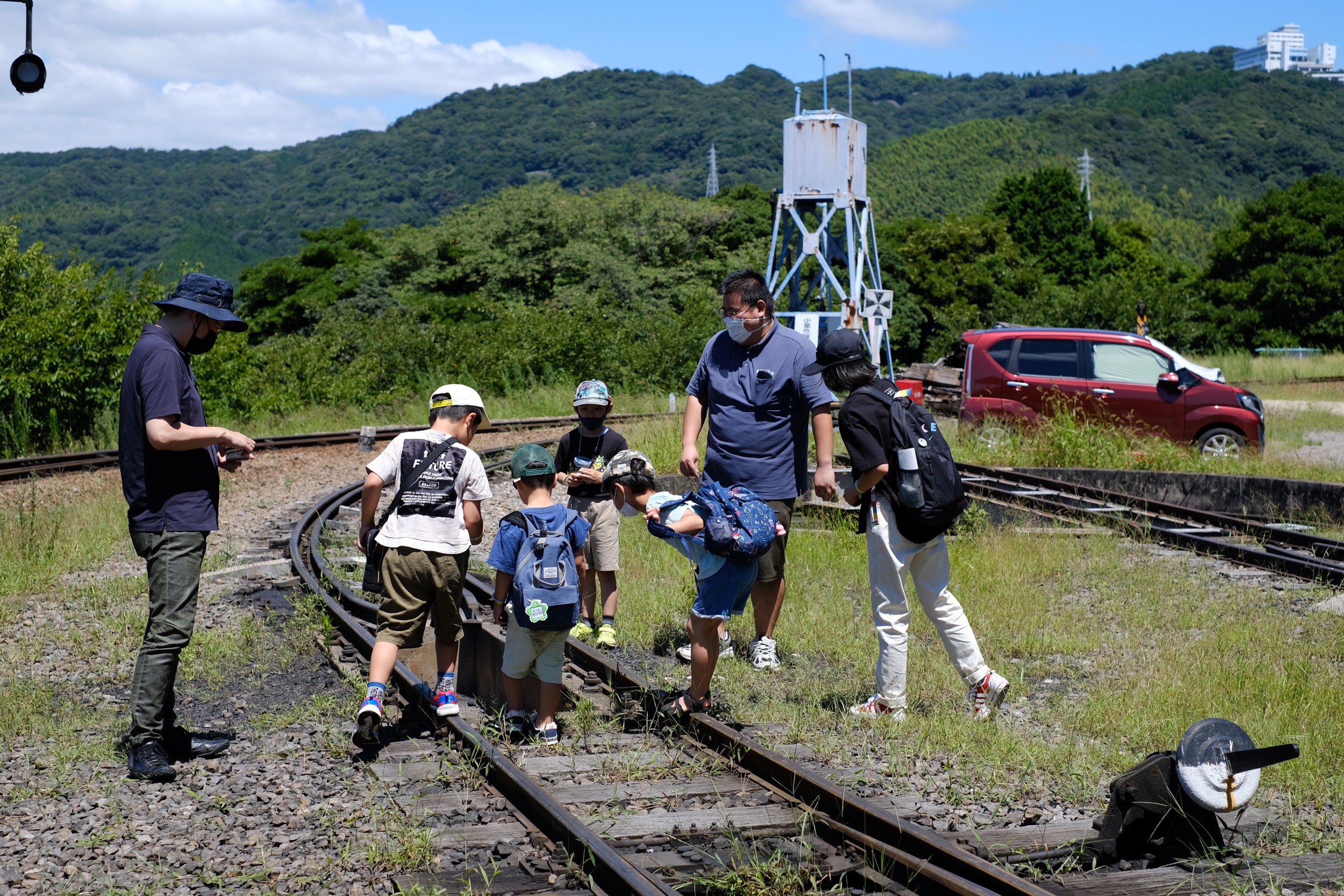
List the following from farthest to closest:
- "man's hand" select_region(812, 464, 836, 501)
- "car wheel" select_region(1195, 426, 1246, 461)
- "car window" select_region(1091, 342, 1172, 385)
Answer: "car window" select_region(1091, 342, 1172, 385)
"car wheel" select_region(1195, 426, 1246, 461)
"man's hand" select_region(812, 464, 836, 501)

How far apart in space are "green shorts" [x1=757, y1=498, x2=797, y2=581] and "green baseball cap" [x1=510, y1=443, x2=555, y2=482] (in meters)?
1.35

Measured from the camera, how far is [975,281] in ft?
191

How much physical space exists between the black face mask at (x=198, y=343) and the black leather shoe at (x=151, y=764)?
67.2 inches

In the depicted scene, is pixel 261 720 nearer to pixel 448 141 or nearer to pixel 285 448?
pixel 285 448

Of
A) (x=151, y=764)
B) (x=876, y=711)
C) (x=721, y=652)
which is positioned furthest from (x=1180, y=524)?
(x=151, y=764)

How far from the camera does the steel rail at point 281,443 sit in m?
14.4

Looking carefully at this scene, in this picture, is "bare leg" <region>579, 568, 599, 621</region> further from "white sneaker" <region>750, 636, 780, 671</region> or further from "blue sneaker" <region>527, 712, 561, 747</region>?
"blue sneaker" <region>527, 712, 561, 747</region>

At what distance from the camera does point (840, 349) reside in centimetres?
564

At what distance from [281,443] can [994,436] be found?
10322 millimetres

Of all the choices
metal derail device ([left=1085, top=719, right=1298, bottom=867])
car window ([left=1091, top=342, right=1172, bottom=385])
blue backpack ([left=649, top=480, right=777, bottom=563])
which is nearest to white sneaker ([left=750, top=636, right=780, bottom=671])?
blue backpack ([left=649, top=480, right=777, bottom=563])

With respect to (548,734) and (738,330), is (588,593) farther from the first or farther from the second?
(738,330)

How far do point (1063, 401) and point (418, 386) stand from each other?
14.1 m

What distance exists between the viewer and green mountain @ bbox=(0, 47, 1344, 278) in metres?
124

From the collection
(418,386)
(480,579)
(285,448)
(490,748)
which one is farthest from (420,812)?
(418,386)
